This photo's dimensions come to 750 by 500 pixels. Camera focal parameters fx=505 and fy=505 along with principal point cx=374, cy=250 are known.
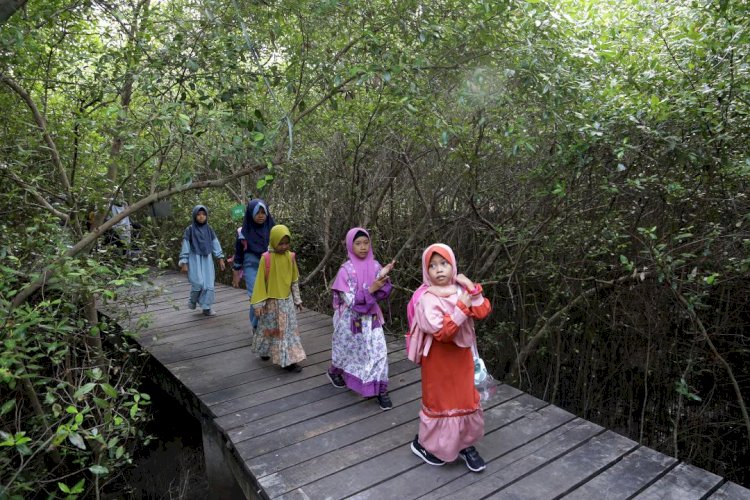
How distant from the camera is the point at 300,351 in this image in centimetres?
475

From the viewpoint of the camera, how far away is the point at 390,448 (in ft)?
11.2

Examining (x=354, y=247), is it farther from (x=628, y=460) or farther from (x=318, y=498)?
A: (x=628, y=460)

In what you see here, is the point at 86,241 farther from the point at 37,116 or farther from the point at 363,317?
the point at 363,317

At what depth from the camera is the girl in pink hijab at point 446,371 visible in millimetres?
→ 3105

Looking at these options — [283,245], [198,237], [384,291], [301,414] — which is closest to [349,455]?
[301,414]

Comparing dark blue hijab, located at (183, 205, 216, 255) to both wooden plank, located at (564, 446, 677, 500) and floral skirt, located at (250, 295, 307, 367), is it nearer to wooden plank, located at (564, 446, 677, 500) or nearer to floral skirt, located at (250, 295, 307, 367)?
floral skirt, located at (250, 295, 307, 367)

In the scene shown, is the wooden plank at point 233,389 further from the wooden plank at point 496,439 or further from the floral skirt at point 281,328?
the wooden plank at point 496,439

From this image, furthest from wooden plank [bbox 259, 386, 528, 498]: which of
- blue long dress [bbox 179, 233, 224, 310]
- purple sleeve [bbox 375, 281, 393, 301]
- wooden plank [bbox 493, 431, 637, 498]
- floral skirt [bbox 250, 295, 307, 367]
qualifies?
blue long dress [bbox 179, 233, 224, 310]

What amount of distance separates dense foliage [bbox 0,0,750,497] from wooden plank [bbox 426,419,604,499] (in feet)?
3.43

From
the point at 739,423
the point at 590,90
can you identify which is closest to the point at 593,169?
the point at 590,90

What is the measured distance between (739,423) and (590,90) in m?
3.42

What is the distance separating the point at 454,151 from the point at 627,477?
9.78 ft

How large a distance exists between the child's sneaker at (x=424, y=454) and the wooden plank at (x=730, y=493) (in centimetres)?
156

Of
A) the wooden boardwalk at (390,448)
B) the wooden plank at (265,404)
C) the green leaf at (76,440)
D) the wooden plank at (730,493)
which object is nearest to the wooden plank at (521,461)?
the wooden boardwalk at (390,448)
